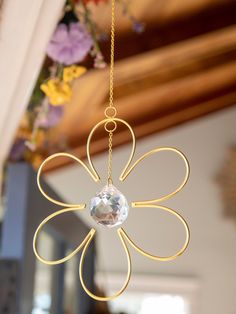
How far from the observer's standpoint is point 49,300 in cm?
185

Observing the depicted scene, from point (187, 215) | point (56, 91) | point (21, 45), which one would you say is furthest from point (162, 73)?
point (21, 45)

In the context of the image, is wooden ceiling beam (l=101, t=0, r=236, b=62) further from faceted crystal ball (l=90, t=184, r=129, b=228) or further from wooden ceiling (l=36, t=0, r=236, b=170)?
faceted crystal ball (l=90, t=184, r=129, b=228)

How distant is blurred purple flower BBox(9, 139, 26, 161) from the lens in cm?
193

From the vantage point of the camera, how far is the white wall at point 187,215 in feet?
11.7

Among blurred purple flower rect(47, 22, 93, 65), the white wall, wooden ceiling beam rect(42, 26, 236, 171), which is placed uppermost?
wooden ceiling beam rect(42, 26, 236, 171)

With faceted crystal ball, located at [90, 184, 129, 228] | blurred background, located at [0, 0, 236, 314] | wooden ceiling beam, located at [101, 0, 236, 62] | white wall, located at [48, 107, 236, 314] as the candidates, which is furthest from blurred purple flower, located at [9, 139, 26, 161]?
white wall, located at [48, 107, 236, 314]

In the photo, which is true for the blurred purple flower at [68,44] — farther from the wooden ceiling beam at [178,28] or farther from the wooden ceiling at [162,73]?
the wooden ceiling beam at [178,28]

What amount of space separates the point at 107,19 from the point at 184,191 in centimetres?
192

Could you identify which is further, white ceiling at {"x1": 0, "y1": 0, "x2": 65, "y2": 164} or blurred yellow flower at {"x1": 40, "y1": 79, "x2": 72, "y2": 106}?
blurred yellow flower at {"x1": 40, "y1": 79, "x2": 72, "y2": 106}

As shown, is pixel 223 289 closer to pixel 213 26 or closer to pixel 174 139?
pixel 174 139

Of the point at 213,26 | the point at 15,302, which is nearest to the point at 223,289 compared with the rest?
the point at 213,26

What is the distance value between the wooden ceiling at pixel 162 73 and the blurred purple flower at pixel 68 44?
47 centimetres

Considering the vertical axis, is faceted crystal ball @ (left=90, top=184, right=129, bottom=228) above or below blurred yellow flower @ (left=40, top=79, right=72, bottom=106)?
below

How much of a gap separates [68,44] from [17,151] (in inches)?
26.2
